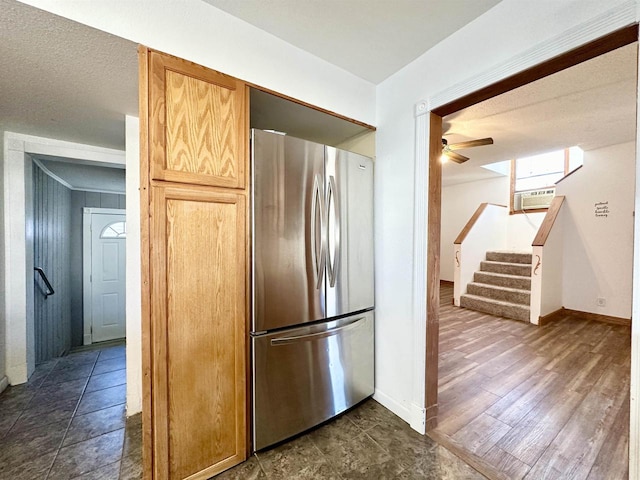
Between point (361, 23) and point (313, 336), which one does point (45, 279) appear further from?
Result: point (361, 23)

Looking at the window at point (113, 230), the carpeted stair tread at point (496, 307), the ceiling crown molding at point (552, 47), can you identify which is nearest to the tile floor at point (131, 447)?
the ceiling crown molding at point (552, 47)

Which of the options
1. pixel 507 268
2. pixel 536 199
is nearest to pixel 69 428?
pixel 507 268

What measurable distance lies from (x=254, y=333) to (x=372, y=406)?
1.24 meters

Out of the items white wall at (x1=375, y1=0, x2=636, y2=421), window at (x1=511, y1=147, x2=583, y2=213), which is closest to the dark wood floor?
white wall at (x1=375, y1=0, x2=636, y2=421)

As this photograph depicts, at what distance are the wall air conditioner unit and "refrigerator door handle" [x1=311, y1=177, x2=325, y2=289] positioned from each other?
637 centimetres

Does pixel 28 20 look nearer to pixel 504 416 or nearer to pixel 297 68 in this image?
pixel 297 68

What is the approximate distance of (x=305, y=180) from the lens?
168cm

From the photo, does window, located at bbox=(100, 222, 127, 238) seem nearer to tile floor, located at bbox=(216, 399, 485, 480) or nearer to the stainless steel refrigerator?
the stainless steel refrigerator

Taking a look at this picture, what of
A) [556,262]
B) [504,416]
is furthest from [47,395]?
[556,262]

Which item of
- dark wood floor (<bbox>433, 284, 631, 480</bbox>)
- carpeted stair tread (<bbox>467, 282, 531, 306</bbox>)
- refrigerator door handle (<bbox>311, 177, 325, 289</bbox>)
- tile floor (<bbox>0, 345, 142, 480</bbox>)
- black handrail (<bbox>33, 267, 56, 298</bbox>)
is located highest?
refrigerator door handle (<bbox>311, 177, 325, 289</bbox>)

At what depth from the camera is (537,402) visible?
2072 millimetres

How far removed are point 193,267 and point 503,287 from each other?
5.17 m

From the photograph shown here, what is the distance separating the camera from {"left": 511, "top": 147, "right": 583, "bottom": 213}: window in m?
5.67

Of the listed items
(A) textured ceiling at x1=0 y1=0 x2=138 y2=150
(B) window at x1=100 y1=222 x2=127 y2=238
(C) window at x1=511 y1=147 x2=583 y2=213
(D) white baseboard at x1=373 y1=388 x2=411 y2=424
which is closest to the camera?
(A) textured ceiling at x1=0 y1=0 x2=138 y2=150
